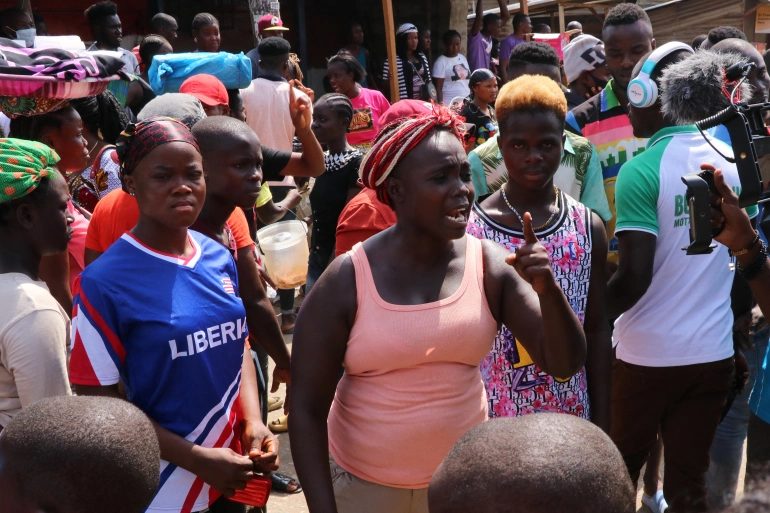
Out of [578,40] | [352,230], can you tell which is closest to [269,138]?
[578,40]

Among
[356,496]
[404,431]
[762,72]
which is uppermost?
[762,72]

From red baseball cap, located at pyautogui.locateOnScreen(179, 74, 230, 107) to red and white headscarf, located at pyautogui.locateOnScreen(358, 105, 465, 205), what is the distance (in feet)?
7.44

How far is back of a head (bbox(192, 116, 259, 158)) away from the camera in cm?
306

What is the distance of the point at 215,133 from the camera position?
307cm

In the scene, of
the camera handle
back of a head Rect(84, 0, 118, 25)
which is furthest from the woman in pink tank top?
back of a head Rect(84, 0, 118, 25)

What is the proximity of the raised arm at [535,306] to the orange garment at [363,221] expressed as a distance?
100 centimetres

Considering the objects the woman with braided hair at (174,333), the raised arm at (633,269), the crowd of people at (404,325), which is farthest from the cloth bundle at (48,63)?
the raised arm at (633,269)

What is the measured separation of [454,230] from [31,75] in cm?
191

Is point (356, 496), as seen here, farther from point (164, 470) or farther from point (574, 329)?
point (574, 329)

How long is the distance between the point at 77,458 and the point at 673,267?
2350mm

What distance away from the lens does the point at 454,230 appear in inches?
91.4

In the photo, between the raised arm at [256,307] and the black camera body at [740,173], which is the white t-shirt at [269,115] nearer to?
the raised arm at [256,307]

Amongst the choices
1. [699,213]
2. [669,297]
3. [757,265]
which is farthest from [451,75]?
[699,213]

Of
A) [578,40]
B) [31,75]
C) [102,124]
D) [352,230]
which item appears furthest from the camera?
[578,40]
